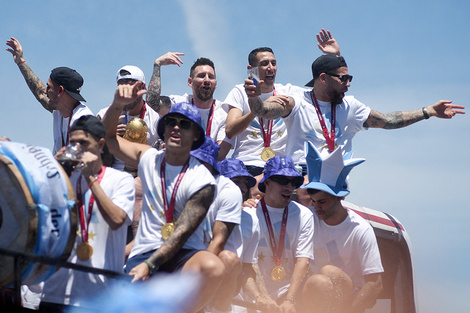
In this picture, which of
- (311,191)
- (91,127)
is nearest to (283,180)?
(311,191)

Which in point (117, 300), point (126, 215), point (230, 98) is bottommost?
point (117, 300)

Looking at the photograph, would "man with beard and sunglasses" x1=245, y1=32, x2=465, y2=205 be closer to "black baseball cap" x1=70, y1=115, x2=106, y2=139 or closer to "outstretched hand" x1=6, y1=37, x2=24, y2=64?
"black baseball cap" x1=70, y1=115, x2=106, y2=139

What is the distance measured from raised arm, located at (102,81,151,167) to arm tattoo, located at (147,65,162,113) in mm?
2005

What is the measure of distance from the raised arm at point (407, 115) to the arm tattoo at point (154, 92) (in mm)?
2482

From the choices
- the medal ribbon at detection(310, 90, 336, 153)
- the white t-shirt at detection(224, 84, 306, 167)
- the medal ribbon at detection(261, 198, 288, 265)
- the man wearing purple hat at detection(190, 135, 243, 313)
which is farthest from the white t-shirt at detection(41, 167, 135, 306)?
the medal ribbon at detection(310, 90, 336, 153)

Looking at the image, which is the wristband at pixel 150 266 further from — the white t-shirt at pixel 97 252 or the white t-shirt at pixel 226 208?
the white t-shirt at pixel 226 208

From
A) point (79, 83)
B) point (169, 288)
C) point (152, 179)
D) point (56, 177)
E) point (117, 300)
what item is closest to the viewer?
point (56, 177)

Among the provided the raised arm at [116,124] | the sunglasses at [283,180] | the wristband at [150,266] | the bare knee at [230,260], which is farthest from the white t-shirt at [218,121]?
the wristband at [150,266]

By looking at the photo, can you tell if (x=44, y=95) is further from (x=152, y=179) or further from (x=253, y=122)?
(x=152, y=179)

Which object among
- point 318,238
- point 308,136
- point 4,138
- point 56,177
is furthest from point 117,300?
point 308,136

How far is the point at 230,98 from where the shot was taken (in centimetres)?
777

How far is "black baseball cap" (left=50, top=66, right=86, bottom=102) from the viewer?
6.90 meters

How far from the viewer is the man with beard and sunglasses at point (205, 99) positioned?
770 centimetres

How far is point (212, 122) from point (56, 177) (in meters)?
3.78
